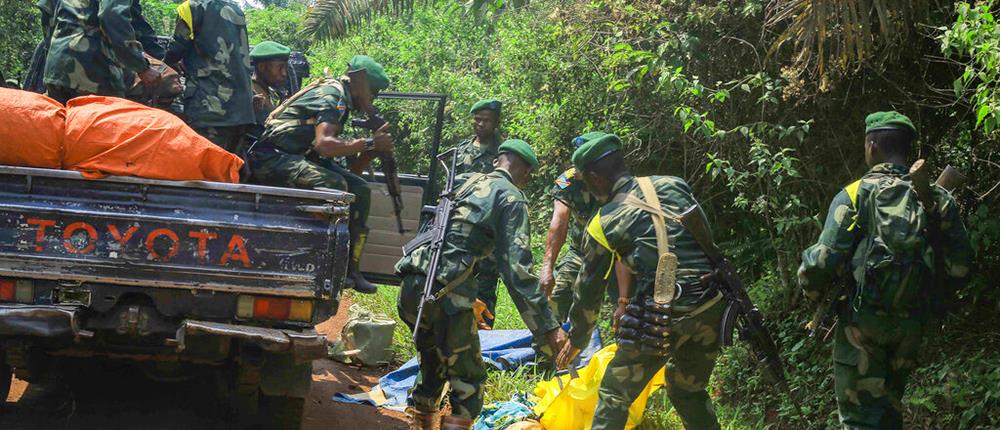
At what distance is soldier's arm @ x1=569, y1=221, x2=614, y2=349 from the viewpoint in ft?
16.1

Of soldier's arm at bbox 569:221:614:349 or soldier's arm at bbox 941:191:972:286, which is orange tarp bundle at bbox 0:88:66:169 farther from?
soldier's arm at bbox 941:191:972:286

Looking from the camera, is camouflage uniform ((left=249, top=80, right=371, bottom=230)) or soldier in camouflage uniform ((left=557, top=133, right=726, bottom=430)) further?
camouflage uniform ((left=249, top=80, right=371, bottom=230))

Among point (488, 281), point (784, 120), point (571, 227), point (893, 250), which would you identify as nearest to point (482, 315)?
point (488, 281)

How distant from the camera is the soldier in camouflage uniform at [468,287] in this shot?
5.40m

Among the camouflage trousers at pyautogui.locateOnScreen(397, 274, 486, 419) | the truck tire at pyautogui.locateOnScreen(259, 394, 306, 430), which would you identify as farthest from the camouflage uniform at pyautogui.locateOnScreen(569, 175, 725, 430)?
the truck tire at pyautogui.locateOnScreen(259, 394, 306, 430)

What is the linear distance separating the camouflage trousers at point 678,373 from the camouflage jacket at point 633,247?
188mm

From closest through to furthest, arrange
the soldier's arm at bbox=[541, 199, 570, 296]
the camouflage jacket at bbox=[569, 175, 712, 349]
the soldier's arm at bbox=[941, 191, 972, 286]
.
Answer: the soldier's arm at bbox=[941, 191, 972, 286] < the camouflage jacket at bbox=[569, 175, 712, 349] < the soldier's arm at bbox=[541, 199, 570, 296]

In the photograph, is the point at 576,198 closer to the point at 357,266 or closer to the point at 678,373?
the point at 357,266

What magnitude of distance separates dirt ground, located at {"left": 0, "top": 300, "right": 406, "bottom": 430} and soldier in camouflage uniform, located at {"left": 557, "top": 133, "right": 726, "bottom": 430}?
2061 mm

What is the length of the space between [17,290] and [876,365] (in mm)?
3775

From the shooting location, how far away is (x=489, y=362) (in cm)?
740

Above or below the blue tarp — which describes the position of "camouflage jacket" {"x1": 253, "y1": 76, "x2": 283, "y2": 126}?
above

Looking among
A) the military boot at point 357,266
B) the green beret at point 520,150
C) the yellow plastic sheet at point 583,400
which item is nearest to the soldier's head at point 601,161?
the green beret at point 520,150

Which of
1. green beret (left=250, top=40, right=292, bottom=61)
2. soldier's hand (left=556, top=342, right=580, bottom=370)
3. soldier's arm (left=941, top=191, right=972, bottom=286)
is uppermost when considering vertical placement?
soldier's arm (left=941, top=191, right=972, bottom=286)
